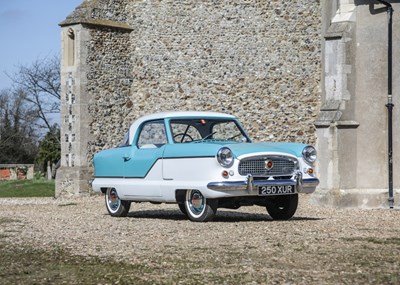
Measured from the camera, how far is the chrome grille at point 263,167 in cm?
1296

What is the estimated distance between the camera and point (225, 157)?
12.8 metres

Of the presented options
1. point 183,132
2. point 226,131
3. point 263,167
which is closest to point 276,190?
point 263,167

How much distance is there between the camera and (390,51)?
57.3 ft

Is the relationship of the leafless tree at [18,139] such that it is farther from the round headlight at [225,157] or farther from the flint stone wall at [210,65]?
the round headlight at [225,157]

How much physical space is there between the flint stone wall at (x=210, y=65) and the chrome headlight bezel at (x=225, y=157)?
41.1ft

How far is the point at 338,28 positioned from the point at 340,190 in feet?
10.0

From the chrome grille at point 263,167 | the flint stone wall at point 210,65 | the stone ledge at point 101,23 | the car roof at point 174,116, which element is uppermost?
the stone ledge at point 101,23

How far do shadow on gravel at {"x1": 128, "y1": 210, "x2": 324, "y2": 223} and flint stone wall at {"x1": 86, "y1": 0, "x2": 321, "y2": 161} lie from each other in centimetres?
906

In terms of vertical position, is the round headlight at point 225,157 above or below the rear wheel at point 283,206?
above

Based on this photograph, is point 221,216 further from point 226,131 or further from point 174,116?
point 174,116

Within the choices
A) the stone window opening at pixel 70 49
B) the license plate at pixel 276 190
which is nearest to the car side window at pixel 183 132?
the license plate at pixel 276 190

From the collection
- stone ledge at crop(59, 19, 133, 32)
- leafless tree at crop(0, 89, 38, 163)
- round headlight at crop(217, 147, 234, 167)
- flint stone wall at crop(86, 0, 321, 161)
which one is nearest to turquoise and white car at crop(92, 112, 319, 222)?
round headlight at crop(217, 147, 234, 167)

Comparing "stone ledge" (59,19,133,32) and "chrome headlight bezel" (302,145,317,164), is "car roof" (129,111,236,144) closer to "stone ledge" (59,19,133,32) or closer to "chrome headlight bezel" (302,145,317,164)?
"chrome headlight bezel" (302,145,317,164)

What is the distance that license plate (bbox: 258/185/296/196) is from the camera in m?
13.0
